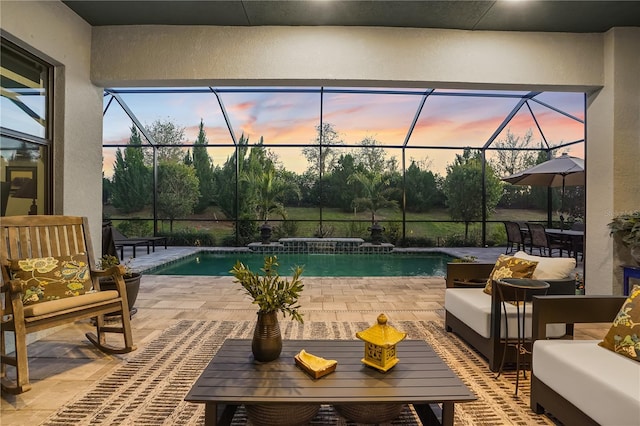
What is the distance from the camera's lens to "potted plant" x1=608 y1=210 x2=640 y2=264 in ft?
12.4

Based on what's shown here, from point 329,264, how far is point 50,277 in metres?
6.22

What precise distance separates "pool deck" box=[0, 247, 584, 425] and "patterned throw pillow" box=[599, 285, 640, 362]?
1714mm

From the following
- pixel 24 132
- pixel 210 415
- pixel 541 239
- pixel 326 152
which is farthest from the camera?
pixel 326 152

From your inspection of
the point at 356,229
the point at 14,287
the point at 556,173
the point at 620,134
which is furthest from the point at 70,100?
the point at 356,229

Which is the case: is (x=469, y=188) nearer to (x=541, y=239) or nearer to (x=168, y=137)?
(x=541, y=239)

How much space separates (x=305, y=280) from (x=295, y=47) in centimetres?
346

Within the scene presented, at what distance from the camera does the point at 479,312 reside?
2.77 m

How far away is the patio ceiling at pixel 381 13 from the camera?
3.59 metres

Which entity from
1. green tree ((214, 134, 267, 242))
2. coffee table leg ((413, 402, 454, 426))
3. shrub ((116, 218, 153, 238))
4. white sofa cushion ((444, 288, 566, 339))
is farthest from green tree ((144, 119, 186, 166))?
coffee table leg ((413, 402, 454, 426))

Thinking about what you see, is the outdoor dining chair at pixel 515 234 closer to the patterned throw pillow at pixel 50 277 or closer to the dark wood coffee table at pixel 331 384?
the dark wood coffee table at pixel 331 384

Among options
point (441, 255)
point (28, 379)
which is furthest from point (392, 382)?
point (441, 255)

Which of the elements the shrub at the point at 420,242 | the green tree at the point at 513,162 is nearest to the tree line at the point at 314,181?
the green tree at the point at 513,162

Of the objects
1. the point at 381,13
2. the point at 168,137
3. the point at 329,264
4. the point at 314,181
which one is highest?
the point at 168,137

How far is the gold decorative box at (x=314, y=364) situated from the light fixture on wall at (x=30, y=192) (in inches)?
117
